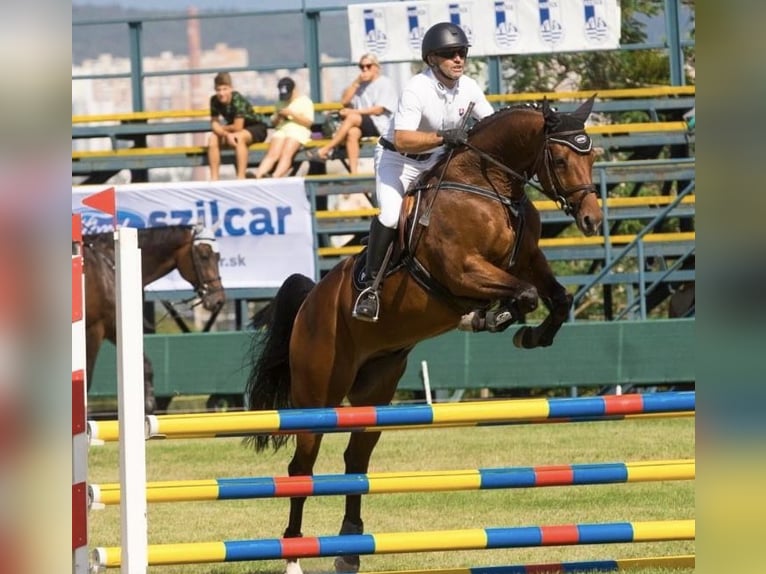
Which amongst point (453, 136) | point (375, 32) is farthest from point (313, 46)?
point (453, 136)

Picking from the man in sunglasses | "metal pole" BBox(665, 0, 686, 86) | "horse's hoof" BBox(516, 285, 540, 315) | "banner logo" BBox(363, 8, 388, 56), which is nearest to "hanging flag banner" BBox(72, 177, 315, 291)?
"banner logo" BBox(363, 8, 388, 56)

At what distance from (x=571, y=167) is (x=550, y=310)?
2.46ft

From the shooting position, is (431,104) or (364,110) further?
(364,110)

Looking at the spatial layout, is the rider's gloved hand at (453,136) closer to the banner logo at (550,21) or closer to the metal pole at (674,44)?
the banner logo at (550,21)

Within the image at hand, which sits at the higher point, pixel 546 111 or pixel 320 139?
pixel 320 139

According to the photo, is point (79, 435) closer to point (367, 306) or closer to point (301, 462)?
point (301, 462)

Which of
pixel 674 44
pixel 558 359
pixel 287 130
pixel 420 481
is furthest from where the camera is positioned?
pixel 674 44

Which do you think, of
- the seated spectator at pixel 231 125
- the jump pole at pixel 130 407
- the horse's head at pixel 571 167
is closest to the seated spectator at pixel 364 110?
the seated spectator at pixel 231 125

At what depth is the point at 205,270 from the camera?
45.0 feet

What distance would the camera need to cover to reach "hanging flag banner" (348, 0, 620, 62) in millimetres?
16641

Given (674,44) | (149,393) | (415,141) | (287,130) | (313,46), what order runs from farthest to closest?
(313,46)
(674,44)
(287,130)
(149,393)
(415,141)

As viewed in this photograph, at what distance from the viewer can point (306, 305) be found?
22.9 ft

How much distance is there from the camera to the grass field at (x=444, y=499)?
6.55 meters

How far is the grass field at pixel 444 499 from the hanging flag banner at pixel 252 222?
297cm
